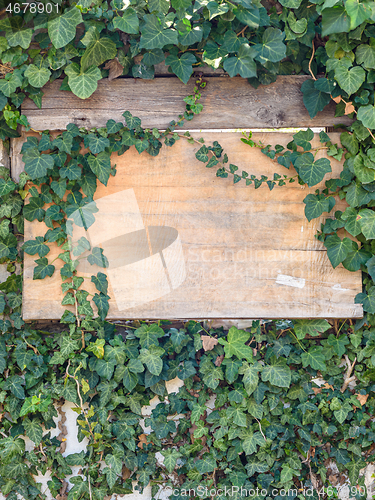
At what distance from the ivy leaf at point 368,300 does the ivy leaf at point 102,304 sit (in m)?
1.18

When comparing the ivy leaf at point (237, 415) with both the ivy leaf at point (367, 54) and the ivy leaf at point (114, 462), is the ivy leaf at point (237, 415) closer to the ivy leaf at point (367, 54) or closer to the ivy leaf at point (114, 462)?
the ivy leaf at point (114, 462)

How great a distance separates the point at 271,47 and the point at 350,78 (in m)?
0.36

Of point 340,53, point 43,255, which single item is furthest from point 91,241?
point 340,53

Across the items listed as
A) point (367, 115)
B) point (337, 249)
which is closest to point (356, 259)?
point (337, 249)

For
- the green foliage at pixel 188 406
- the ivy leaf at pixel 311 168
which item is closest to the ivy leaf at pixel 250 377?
the green foliage at pixel 188 406

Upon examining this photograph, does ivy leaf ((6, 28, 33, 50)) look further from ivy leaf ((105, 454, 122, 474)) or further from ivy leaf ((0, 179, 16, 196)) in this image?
ivy leaf ((105, 454, 122, 474))

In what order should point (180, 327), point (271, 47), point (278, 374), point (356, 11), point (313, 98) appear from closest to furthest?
point (356, 11), point (271, 47), point (313, 98), point (278, 374), point (180, 327)

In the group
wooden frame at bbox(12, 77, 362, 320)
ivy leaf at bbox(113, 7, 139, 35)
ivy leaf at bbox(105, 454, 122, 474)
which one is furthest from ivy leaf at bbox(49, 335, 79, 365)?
ivy leaf at bbox(113, 7, 139, 35)

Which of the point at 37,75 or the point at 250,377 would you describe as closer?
the point at 37,75

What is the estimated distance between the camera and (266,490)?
1821 millimetres

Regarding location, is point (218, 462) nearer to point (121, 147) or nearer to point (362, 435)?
point (362, 435)

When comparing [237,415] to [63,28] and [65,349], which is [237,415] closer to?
[65,349]

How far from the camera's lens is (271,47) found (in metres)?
1.57

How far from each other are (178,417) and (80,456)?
50 cm
